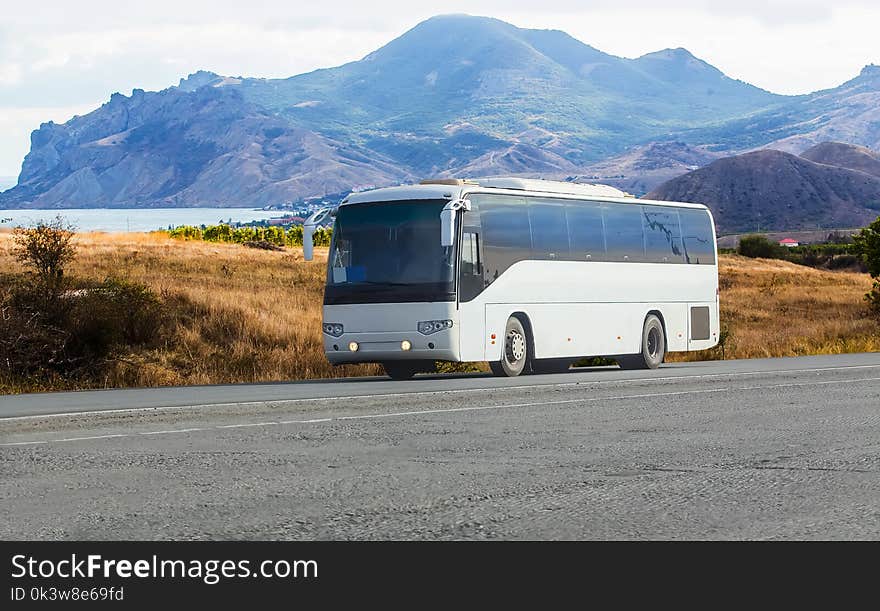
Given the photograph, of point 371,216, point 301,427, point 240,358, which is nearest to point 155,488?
point 301,427

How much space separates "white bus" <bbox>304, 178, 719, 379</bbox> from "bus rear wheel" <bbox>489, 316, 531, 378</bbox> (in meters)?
0.02

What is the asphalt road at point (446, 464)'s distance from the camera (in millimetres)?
8680

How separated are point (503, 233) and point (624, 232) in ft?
14.3

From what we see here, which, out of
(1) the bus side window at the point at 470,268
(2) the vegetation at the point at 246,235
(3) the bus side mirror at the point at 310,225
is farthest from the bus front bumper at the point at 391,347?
(2) the vegetation at the point at 246,235

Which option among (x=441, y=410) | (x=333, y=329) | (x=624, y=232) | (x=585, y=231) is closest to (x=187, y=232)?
(x=624, y=232)

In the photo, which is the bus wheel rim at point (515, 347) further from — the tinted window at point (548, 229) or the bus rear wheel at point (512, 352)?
the tinted window at point (548, 229)

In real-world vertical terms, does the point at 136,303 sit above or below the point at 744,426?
above

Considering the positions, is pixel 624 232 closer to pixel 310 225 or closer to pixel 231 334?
pixel 310 225

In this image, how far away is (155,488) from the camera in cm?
1024

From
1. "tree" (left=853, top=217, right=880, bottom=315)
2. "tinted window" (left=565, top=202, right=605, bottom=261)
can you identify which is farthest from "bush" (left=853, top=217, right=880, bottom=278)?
"tinted window" (left=565, top=202, right=605, bottom=261)

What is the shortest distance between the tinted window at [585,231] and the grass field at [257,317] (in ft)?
16.2
